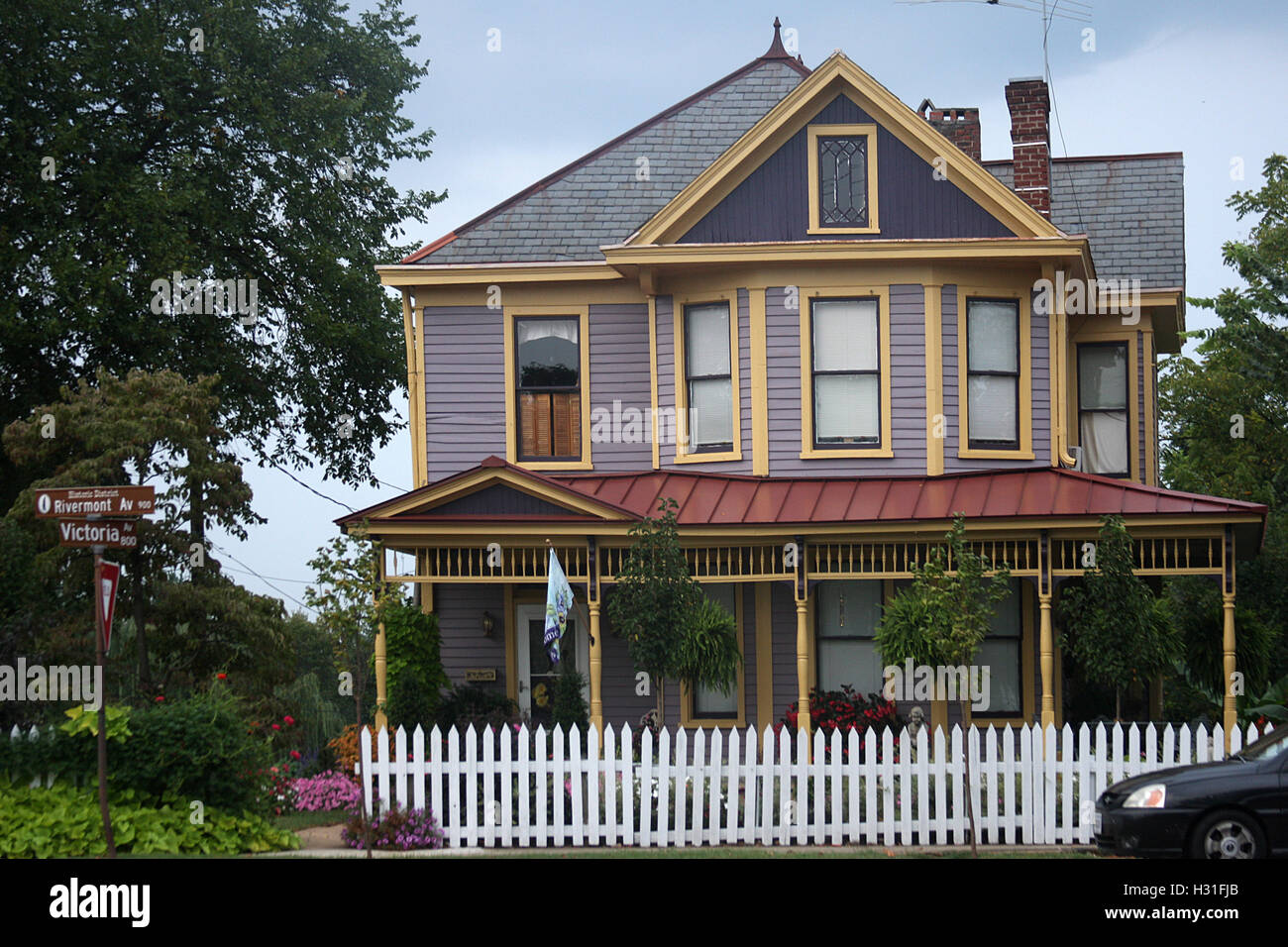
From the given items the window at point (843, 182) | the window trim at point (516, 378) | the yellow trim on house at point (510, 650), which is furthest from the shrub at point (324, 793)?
the window at point (843, 182)

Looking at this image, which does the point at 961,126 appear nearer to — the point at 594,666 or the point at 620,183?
the point at 620,183

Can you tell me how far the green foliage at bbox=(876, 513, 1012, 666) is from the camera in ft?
48.1

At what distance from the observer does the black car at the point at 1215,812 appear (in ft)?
40.2

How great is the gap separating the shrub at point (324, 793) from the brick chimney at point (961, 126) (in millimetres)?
12634

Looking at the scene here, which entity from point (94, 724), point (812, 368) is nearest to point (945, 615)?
point (812, 368)

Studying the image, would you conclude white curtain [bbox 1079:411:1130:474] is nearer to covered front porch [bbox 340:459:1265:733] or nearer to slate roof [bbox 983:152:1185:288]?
slate roof [bbox 983:152:1185:288]

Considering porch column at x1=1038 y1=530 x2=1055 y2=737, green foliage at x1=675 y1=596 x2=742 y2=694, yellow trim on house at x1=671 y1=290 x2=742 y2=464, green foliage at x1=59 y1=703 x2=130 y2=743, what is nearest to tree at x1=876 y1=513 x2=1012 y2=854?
porch column at x1=1038 y1=530 x2=1055 y2=737

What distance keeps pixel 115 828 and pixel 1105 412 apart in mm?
14395

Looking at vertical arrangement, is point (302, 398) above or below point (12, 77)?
below

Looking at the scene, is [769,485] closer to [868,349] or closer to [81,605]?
[868,349]

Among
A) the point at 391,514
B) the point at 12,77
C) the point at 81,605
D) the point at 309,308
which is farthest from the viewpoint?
the point at 309,308

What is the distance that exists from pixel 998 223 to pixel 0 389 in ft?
55.2

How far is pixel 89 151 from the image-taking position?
26.3 meters

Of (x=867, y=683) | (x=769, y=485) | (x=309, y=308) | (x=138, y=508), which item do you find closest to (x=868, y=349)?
(x=769, y=485)
